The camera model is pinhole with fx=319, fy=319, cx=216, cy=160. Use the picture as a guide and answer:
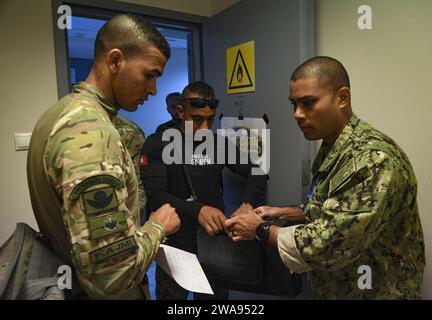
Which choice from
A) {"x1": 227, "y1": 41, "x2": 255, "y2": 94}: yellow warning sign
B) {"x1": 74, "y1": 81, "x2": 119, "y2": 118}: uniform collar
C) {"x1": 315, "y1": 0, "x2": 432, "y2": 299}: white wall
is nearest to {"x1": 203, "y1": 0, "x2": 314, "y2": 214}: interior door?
{"x1": 227, "y1": 41, "x2": 255, "y2": 94}: yellow warning sign

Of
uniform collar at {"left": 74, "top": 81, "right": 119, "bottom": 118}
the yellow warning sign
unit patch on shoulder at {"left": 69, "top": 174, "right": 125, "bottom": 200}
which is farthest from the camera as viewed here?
the yellow warning sign

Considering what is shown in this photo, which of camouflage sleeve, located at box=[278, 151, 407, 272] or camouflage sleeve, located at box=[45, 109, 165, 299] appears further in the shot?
camouflage sleeve, located at box=[278, 151, 407, 272]

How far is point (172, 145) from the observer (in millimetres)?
1678

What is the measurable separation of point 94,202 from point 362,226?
719 mm

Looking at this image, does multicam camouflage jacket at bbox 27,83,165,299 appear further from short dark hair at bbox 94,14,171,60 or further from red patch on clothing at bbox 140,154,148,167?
red patch on clothing at bbox 140,154,148,167

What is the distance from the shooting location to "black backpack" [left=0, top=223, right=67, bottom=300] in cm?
70

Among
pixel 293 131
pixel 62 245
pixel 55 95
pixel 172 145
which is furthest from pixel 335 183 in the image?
pixel 55 95

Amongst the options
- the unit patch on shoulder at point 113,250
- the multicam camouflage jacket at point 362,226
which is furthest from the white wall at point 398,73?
the unit patch on shoulder at point 113,250

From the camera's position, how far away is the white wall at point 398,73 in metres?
1.23

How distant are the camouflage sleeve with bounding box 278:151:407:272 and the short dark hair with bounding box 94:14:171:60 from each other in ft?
2.28

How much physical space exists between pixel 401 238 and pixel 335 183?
0.28m

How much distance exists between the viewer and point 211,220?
4.56 ft

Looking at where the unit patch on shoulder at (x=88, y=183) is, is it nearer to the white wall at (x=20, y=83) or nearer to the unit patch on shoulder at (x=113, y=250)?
the unit patch on shoulder at (x=113, y=250)
